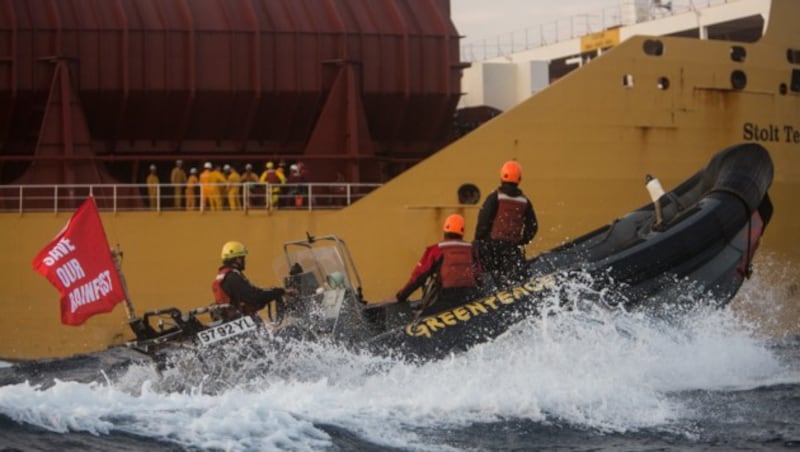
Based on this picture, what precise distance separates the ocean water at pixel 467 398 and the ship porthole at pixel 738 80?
643 cm

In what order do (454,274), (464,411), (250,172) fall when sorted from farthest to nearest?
(250,172), (454,274), (464,411)

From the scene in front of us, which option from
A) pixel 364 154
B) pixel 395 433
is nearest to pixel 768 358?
pixel 395 433

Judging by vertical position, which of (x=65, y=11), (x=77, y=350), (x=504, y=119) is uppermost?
(x=65, y=11)

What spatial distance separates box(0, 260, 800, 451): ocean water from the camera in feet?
36.9

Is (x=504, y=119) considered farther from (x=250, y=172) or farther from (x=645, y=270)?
(x=645, y=270)

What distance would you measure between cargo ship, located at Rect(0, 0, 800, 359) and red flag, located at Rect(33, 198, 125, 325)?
6080 millimetres

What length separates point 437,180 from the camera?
1962 centimetres

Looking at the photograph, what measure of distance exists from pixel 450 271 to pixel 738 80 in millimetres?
8285

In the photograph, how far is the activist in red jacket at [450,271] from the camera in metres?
13.5

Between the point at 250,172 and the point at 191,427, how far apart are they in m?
9.66

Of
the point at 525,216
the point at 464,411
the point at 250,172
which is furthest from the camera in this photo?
the point at 250,172

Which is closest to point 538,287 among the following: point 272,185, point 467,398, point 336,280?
point 467,398

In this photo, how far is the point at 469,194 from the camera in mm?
19703

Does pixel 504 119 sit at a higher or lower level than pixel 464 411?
higher
